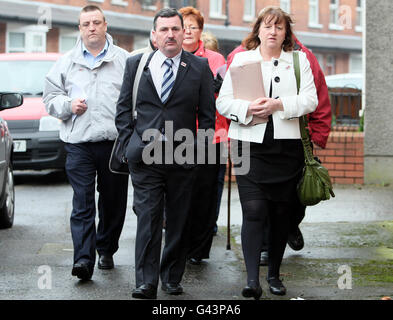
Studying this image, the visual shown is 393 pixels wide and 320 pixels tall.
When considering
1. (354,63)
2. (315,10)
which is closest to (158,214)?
(315,10)

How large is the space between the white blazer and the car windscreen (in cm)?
782

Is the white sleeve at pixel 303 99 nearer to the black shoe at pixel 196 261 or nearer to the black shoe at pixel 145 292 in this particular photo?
the black shoe at pixel 145 292

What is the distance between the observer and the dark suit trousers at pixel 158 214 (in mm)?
5965

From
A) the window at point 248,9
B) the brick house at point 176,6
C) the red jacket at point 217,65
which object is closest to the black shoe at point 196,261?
the red jacket at point 217,65

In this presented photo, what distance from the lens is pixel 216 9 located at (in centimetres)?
4522

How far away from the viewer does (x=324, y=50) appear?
50719 mm

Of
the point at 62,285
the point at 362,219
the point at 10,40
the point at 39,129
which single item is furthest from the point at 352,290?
the point at 10,40

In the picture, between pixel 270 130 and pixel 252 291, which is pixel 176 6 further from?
pixel 252 291

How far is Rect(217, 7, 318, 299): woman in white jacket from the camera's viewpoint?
608cm

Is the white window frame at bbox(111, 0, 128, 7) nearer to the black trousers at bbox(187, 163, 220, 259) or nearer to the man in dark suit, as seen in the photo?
the black trousers at bbox(187, 163, 220, 259)

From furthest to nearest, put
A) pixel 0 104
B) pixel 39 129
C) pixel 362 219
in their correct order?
pixel 39 129, pixel 362 219, pixel 0 104

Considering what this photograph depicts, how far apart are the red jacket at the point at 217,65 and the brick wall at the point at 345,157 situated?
4.78 metres
